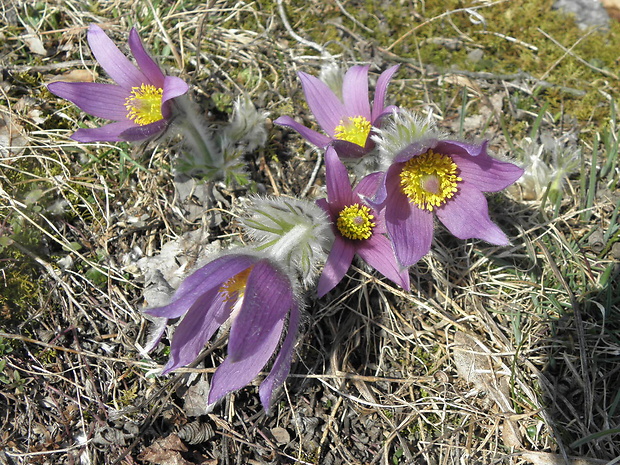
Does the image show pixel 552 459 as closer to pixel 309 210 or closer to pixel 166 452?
pixel 309 210

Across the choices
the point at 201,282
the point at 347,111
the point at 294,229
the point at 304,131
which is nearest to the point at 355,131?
the point at 347,111

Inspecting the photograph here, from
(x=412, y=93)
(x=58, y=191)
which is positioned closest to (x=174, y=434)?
(x=58, y=191)

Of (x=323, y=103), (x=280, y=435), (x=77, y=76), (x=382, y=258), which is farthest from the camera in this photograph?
(x=77, y=76)

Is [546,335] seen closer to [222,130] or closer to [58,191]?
[222,130]

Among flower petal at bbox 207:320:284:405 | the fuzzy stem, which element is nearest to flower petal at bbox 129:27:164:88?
the fuzzy stem

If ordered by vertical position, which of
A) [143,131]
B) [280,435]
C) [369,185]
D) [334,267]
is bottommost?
[280,435]

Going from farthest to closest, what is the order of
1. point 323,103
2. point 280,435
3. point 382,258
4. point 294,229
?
1. point 323,103
2. point 280,435
3. point 382,258
4. point 294,229
